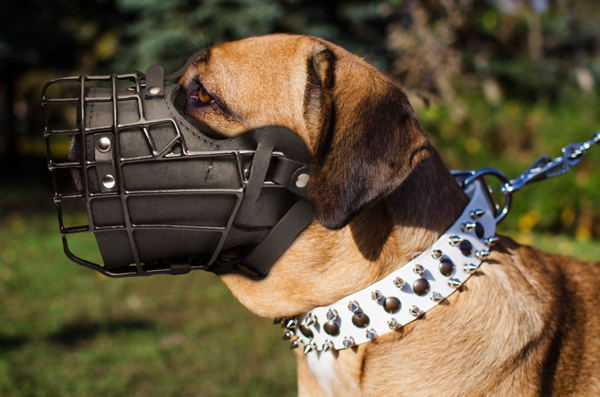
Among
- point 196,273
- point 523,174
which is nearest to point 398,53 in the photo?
point 196,273

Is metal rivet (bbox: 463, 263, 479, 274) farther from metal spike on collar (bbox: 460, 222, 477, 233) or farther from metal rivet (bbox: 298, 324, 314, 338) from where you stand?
metal rivet (bbox: 298, 324, 314, 338)

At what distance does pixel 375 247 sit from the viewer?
1813 mm

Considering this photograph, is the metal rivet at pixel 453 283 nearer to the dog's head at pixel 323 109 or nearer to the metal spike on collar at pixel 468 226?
the metal spike on collar at pixel 468 226

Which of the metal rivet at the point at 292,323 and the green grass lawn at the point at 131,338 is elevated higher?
the metal rivet at the point at 292,323

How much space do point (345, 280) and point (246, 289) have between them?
1.43 feet

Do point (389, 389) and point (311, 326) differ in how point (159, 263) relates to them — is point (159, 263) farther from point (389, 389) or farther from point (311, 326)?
point (389, 389)

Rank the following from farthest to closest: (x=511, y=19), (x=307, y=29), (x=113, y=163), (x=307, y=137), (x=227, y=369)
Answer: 1. (x=511, y=19)
2. (x=307, y=29)
3. (x=227, y=369)
4. (x=307, y=137)
5. (x=113, y=163)

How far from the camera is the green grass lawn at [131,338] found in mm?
3723

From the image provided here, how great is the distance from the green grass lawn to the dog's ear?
2603mm

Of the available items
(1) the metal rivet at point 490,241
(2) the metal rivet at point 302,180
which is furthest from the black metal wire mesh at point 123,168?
(1) the metal rivet at point 490,241

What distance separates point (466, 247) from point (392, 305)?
0.38m

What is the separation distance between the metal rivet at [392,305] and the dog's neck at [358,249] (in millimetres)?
105

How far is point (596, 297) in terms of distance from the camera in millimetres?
2066

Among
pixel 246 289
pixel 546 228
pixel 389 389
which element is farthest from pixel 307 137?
pixel 546 228
